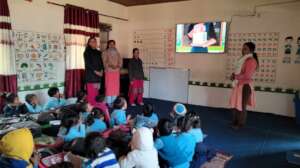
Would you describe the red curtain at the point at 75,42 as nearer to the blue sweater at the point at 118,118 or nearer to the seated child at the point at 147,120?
the blue sweater at the point at 118,118

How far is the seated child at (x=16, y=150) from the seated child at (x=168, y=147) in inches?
39.9

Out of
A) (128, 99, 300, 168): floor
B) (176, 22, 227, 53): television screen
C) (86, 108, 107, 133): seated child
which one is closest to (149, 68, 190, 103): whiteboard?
(176, 22, 227, 53): television screen

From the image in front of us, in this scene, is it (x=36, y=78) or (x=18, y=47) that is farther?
(x=36, y=78)

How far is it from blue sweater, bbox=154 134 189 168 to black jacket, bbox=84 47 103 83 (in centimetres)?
285

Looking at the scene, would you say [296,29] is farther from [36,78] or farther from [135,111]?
[36,78]

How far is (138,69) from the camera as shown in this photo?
5508mm

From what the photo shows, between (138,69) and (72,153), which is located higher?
(138,69)

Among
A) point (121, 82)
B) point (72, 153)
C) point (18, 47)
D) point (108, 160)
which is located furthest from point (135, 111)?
point (108, 160)

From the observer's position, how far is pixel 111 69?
16.0 ft

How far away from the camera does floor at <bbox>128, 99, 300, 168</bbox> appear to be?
2791mm

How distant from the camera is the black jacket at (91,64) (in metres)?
4.52

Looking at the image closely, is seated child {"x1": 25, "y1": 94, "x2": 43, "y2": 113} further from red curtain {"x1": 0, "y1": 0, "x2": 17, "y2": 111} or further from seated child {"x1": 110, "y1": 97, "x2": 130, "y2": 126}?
seated child {"x1": 110, "y1": 97, "x2": 130, "y2": 126}

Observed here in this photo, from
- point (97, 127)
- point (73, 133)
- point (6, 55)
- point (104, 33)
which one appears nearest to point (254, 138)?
point (97, 127)

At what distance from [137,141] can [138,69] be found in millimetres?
3764
